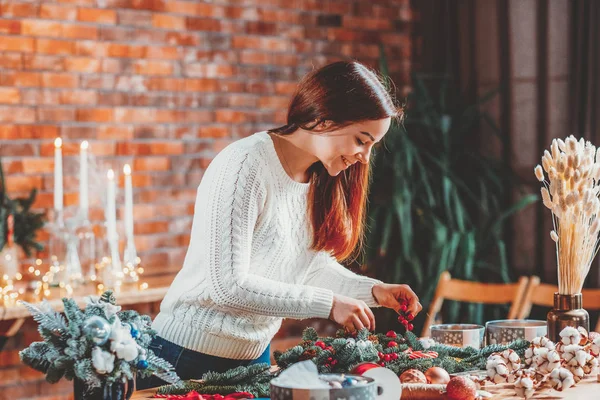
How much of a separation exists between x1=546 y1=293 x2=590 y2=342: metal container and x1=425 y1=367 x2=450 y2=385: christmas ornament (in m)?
0.49

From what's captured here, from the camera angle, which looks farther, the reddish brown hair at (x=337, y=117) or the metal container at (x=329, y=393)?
the reddish brown hair at (x=337, y=117)

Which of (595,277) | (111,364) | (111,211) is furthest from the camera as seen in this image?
(595,277)

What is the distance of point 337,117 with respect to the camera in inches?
82.0

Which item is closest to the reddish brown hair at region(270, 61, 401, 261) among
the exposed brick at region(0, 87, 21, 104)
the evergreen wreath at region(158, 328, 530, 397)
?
the evergreen wreath at region(158, 328, 530, 397)

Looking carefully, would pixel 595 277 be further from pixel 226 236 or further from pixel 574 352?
pixel 226 236

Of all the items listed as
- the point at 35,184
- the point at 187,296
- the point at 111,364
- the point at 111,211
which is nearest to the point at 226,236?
the point at 187,296

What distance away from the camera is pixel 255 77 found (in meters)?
4.55

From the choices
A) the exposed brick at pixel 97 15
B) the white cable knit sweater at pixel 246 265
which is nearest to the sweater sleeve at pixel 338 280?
the white cable knit sweater at pixel 246 265

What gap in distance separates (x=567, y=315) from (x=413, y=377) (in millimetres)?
583

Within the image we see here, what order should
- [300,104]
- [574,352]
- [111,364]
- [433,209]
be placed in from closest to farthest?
[111,364] < [574,352] < [300,104] < [433,209]

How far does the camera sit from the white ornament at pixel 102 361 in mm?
1577

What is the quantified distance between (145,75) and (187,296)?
7.23 feet

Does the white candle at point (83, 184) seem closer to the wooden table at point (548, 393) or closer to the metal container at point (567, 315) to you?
the wooden table at point (548, 393)

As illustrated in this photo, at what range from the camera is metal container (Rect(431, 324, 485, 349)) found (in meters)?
2.17
